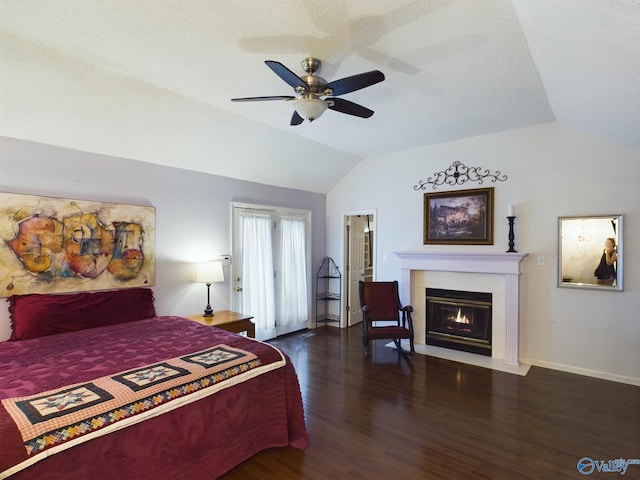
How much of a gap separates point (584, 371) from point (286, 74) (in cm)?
436

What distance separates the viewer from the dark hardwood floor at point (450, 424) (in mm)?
2252

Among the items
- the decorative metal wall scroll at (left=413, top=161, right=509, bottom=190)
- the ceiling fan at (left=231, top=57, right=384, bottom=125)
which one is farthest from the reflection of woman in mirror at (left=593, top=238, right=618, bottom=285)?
the ceiling fan at (left=231, top=57, right=384, bottom=125)

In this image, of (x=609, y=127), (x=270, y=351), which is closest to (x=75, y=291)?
(x=270, y=351)

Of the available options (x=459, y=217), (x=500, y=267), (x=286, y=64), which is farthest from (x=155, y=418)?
(x=459, y=217)

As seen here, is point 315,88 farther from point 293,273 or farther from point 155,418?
point 293,273

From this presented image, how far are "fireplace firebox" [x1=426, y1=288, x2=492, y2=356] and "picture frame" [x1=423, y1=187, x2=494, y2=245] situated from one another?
2.38 ft

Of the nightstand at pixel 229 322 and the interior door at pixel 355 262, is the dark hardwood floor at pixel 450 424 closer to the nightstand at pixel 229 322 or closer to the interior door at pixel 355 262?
the nightstand at pixel 229 322

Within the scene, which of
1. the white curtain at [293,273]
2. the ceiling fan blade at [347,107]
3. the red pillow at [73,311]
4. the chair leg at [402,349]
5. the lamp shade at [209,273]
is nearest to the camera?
the ceiling fan blade at [347,107]

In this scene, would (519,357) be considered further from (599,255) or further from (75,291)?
(75,291)

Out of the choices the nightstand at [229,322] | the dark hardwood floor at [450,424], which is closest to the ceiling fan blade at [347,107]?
the dark hardwood floor at [450,424]

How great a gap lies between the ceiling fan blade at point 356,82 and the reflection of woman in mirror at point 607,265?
10.8 ft

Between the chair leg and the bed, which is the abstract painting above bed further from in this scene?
the chair leg

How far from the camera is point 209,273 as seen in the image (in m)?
4.04

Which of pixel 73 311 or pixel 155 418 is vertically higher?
pixel 73 311
